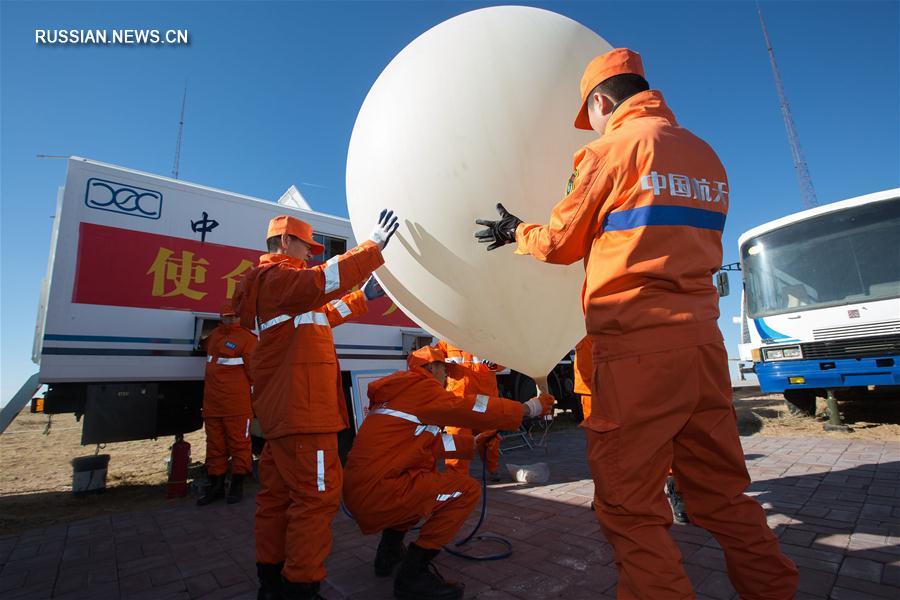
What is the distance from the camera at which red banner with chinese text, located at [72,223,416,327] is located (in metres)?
3.87

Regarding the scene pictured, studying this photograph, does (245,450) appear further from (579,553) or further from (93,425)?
(579,553)

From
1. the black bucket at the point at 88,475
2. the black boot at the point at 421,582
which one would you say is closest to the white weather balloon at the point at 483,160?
the black boot at the point at 421,582

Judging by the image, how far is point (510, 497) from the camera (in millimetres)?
3562

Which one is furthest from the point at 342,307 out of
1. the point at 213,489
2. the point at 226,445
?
the point at 213,489

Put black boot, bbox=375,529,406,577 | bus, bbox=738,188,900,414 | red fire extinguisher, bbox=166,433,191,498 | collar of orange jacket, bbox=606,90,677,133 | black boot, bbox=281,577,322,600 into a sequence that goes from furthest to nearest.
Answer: bus, bbox=738,188,900,414 < red fire extinguisher, bbox=166,433,191,498 < black boot, bbox=375,529,406,577 < black boot, bbox=281,577,322,600 < collar of orange jacket, bbox=606,90,677,133

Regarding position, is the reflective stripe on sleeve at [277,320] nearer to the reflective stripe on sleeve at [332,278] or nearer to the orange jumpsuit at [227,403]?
the reflective stripe on sleeve at [332,278]

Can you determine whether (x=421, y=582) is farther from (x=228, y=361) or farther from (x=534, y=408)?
(x=228, y=361)

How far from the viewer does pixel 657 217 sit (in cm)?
127

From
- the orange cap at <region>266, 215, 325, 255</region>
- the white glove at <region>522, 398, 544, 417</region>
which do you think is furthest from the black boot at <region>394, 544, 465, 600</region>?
the orange cap at <region>266, 215, 325, 255</region>

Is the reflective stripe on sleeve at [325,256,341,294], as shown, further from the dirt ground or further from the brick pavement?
the dirt ground

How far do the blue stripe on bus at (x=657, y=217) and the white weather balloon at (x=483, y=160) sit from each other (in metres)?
0.37

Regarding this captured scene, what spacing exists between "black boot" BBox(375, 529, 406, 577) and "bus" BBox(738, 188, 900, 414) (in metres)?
5.68

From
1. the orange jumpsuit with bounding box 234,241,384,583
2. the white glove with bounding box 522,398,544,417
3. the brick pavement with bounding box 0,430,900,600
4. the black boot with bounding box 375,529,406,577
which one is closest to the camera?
the orange jumpsuit with bounding box 234,241,384,583

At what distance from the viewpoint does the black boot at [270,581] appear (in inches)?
76.1
